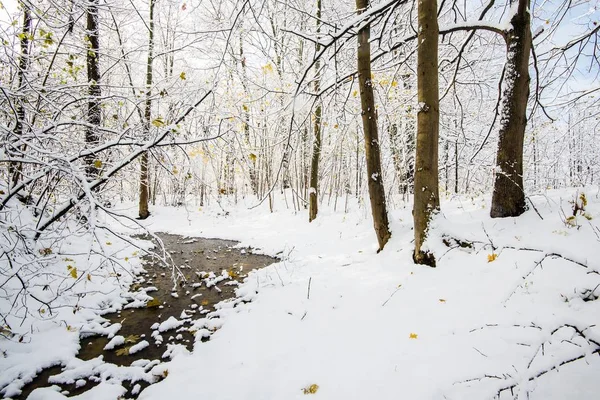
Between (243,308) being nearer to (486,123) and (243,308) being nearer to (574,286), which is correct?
(574,286)

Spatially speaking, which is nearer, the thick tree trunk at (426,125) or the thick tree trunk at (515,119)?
the thick tree trunk at (426,125)

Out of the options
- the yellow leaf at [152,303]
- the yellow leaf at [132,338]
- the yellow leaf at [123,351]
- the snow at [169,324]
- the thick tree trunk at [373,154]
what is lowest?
the yellow leaf at [123,351]

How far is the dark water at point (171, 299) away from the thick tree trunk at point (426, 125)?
3.02 metres

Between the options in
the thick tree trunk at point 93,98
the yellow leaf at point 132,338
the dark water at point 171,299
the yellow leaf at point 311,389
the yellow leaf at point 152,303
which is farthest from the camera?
the yellow leaf at point 152,303

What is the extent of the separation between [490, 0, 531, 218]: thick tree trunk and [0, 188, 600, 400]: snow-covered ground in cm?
25

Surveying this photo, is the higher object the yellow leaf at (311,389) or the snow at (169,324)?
the yellow leaf at (311,389)

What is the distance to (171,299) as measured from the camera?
13.8ft

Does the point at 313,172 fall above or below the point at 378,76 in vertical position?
below

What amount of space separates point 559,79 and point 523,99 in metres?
1.78

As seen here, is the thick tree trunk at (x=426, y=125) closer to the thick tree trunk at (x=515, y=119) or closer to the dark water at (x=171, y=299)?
the thick tree trunk at (x=515, y=119)

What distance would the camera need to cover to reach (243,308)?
3727mm

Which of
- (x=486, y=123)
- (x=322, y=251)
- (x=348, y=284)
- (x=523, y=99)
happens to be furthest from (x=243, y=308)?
(x=486, y=123)

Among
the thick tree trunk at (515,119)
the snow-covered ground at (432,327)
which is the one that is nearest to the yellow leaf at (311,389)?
the snow-covered ground at (432,327)

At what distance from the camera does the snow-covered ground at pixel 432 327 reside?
5.84 ft
